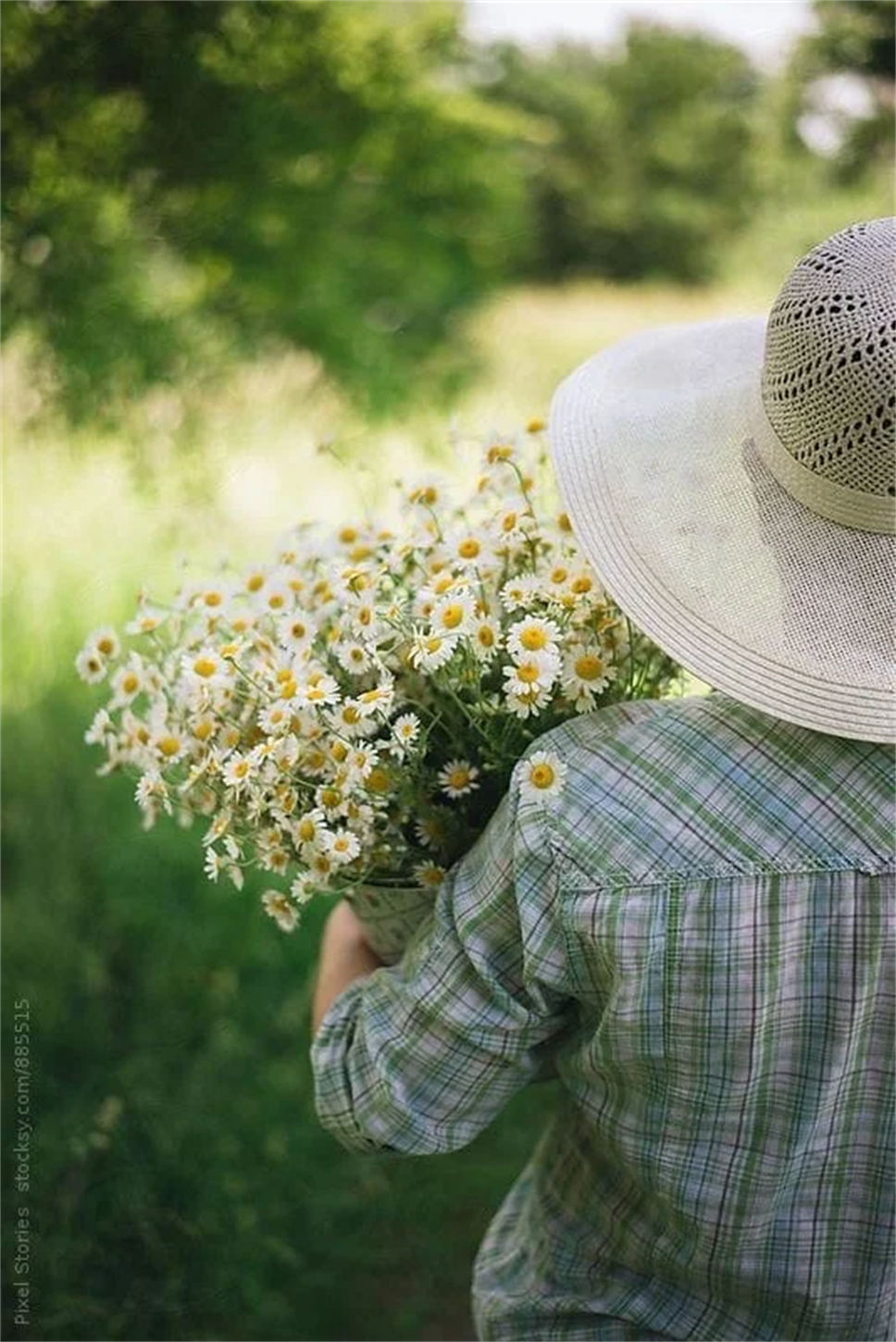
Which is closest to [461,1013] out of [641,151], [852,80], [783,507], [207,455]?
[783,507]

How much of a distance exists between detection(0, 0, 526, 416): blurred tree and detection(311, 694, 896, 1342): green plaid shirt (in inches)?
134

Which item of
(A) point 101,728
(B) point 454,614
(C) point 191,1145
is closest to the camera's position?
(B) point 454,614

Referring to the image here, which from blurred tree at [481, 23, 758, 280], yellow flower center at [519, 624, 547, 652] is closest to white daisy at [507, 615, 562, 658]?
yellow flower center at [519, 624, 547, 652]

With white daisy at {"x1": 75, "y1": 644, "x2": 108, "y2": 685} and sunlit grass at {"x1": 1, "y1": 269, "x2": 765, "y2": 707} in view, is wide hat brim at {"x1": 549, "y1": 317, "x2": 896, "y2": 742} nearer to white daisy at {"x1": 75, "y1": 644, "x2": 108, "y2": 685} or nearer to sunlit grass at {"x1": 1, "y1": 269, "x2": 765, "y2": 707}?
white daisy at {"x1": 75, "y1": 644, "x2": 108, "y2": 685}

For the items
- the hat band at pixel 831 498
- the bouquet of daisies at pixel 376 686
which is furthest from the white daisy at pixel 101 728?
the hat band at pixel 831 498

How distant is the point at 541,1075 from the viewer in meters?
1.46

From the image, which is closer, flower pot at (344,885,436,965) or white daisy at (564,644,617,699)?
white daisy at (564,644,617,699)

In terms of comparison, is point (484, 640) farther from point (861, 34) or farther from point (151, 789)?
point (861, 34)

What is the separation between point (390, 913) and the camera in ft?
4.97

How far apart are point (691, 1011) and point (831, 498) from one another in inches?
17.8

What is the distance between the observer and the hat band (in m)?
1.16

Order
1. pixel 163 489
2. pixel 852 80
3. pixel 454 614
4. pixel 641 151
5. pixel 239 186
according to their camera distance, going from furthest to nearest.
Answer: pixel 641 151 < pixel 852 80 < pixel 239 186 < pixel 163 489 < pixel 454 614

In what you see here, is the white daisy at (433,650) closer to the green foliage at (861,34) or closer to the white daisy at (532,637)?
the white daisy at (532,637)

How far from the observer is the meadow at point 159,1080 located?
2.41 metres
